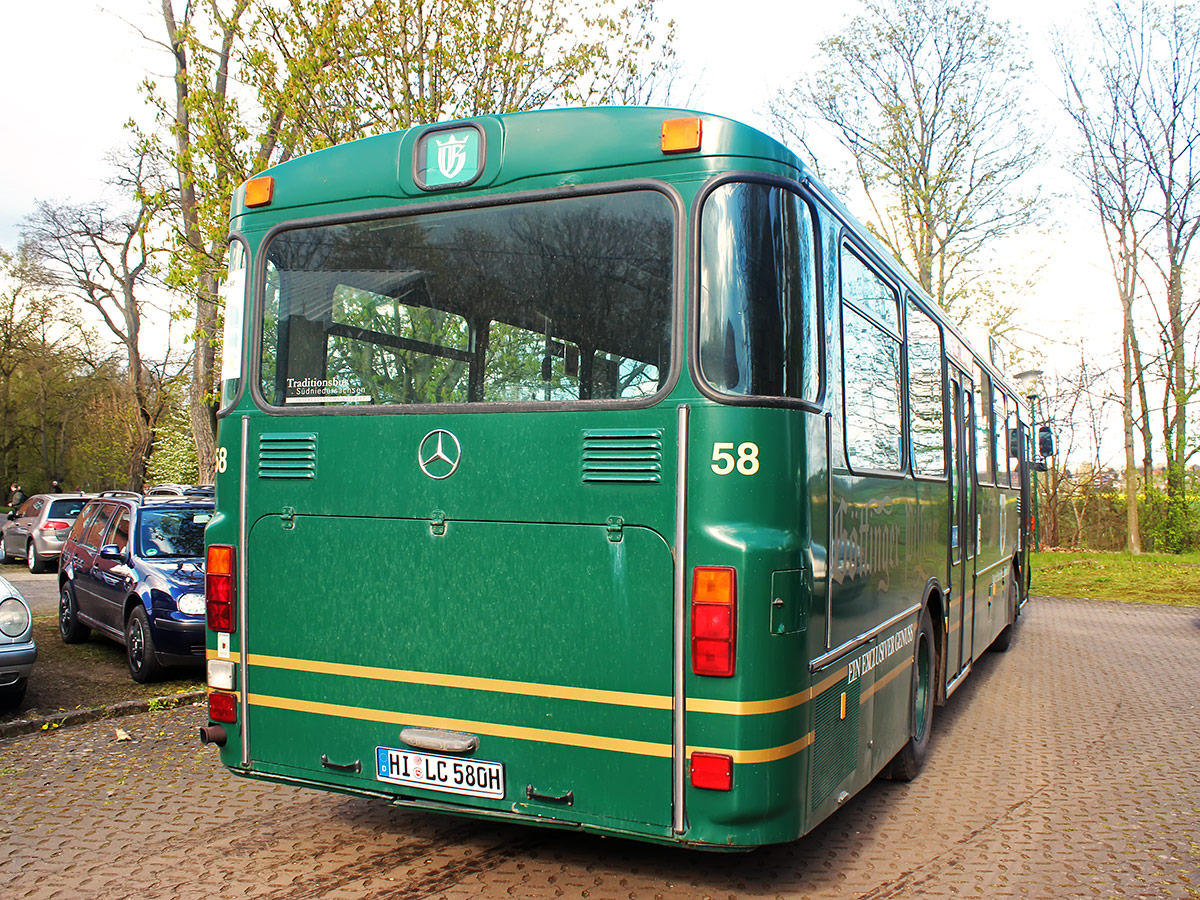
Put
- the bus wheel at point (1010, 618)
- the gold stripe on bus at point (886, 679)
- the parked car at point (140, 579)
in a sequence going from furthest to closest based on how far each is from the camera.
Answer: the bus wheel at point (1010, 618), the parked car at point (140, 579), the gold stripe on bus at point (886, 679)

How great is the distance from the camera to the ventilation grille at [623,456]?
4.01m

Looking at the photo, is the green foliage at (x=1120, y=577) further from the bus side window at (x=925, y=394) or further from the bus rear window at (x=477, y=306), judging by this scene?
the bus rear window at (x=477, y=306)

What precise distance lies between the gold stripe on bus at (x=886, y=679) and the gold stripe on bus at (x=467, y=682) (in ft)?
4.66

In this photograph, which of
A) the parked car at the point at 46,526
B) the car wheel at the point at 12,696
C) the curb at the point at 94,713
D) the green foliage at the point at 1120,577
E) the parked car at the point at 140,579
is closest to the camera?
the curb at the point at 94,713

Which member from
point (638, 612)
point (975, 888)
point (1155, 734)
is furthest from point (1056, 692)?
point (638, 612)

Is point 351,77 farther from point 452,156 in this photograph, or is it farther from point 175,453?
point 175,453

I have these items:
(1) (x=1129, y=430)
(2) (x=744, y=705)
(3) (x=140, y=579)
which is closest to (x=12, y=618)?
(3) (x=140, y=579)

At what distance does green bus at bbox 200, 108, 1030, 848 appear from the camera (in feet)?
12.9

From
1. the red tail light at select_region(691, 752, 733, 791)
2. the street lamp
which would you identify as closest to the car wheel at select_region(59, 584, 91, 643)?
the red tail light at select_region(691, 752, 733, 791)

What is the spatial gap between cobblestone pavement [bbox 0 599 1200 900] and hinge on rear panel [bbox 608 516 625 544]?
1553 mm

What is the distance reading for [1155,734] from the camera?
26.9 ft

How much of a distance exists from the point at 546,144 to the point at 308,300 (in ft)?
4.46

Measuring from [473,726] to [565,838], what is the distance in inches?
47.4

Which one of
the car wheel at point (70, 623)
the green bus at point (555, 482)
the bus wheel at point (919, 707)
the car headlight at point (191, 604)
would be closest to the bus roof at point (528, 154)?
the green bus at point (555, 482)
